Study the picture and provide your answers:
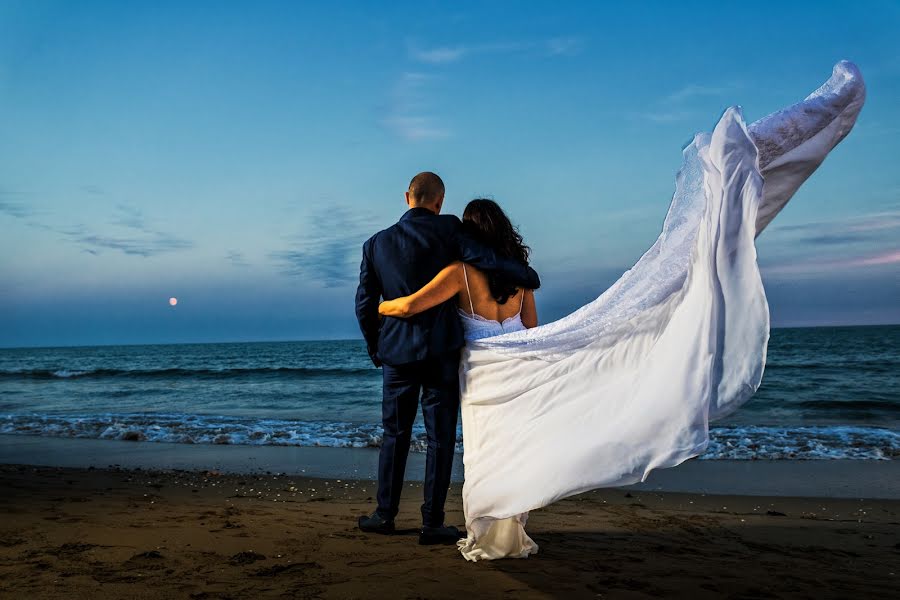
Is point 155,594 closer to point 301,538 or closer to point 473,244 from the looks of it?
point 301,538

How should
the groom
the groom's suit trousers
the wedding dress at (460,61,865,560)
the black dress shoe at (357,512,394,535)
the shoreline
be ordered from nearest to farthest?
the wedding dress at (460,61,865,560), the groom, the groom's suit trousers, the black dress shoe at (357,512,394,535), the shoreline

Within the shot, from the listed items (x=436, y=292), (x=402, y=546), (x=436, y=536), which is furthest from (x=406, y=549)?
(x=436, y=292)

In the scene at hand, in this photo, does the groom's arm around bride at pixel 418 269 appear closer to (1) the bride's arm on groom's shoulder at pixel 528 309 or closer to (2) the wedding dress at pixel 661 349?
(1) the bride's arm on groom's shoulder at pixel 528 309

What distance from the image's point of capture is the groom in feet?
11.8

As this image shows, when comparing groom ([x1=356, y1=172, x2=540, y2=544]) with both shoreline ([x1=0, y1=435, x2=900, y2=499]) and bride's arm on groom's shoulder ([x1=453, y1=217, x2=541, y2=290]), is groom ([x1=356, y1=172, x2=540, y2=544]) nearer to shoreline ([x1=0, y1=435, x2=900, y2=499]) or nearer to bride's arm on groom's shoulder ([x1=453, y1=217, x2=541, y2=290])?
bride's arm on groom's shoulder ([x1=453, y1=217, x2=541, y2=290])

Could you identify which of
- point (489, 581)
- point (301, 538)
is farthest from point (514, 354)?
point (301, 538)

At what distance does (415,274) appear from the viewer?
3.75 meters

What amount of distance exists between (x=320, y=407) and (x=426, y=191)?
13.0m

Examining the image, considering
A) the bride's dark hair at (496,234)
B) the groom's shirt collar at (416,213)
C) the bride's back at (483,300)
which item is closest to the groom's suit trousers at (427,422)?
the bride's back at (483,300)

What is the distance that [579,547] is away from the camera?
12.6ft

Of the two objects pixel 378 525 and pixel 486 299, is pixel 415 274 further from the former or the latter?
pixel 378 525

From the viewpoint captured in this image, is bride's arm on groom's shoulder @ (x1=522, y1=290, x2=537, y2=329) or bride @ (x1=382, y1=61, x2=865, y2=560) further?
bride's arm on groom's shoulder @ (x1=522, y1=290, x2=537, y2=329)

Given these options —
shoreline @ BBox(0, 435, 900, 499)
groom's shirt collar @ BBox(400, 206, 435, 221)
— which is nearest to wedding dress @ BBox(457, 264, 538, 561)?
groom's shirt collar @ BBox(400, 206, 435, 221)

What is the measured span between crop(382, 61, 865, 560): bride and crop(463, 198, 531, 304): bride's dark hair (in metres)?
0.01
